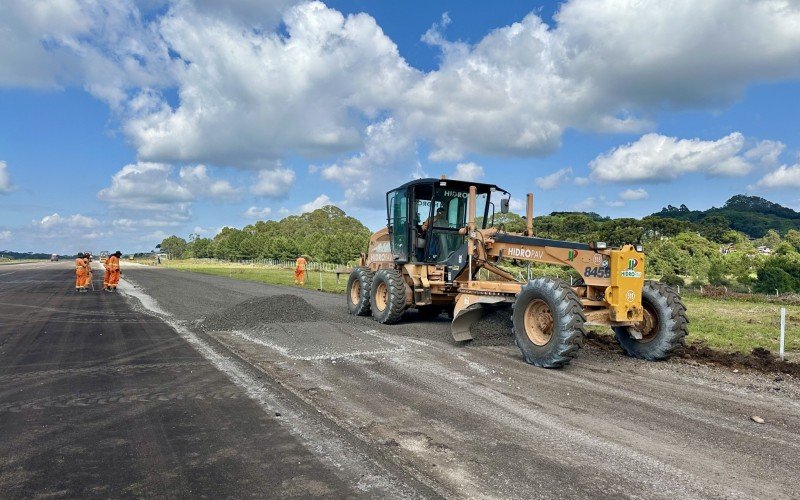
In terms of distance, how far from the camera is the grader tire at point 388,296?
11984 millimetres

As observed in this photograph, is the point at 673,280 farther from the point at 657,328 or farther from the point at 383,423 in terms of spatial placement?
the point at 383,423

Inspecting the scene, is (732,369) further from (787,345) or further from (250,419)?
(250,419)

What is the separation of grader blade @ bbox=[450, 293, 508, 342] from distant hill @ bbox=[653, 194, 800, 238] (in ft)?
239

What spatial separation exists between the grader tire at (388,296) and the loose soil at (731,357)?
13.5 feet

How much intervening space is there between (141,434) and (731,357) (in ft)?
27.7

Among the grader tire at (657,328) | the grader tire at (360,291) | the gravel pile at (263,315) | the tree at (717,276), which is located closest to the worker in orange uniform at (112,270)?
the gravel pile at (263,315)

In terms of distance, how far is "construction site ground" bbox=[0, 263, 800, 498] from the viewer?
13.1 feet

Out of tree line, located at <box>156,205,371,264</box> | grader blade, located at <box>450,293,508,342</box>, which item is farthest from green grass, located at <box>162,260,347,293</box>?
grader blade, located at <box>450,293,508,342</box>

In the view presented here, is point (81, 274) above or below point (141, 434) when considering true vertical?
above

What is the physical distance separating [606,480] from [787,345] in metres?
8.09

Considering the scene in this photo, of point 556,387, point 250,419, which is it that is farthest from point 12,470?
point 556,387

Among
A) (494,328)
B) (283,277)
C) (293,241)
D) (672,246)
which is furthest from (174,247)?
(494,328)

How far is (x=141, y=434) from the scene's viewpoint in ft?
A: 16.4

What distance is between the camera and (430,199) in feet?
39.4
